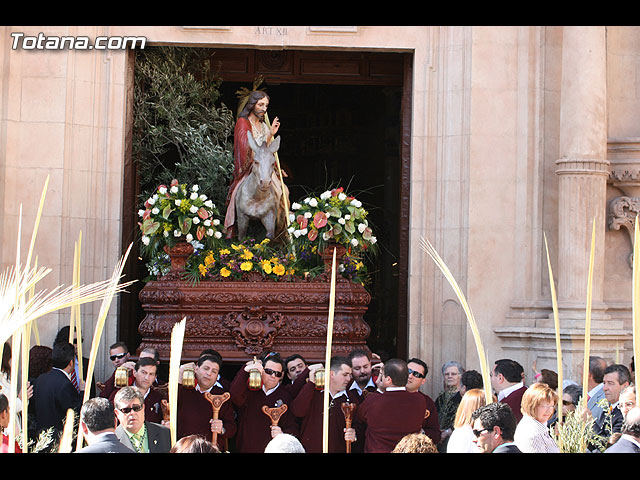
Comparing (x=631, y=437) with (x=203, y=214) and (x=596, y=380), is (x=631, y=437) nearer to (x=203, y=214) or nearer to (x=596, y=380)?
(x=596, y=380)

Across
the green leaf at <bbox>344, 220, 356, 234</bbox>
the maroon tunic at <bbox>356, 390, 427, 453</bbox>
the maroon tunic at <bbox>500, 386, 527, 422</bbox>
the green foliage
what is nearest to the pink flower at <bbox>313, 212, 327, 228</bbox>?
the green leaf at <bbox>344, 220, 356, 234</bbox>

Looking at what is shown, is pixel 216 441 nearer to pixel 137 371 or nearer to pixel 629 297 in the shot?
pixel 137 371

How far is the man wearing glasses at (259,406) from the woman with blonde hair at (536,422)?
97.0 inches

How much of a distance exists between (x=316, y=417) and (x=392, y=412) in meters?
1.12

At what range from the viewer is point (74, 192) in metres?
10.9

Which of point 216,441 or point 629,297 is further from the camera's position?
point 629,297

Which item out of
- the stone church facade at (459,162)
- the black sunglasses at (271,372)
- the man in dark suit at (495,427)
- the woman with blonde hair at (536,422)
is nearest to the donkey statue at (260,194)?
the stone church facade at (459,162)

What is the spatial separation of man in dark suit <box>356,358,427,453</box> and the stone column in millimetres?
4177

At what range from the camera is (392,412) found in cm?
630

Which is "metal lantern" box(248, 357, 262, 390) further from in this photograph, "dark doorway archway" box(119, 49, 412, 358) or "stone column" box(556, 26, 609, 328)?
"dark doorway archway" box(119, 49, 412, 358)
